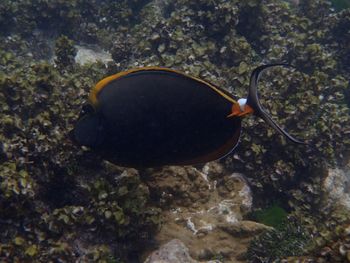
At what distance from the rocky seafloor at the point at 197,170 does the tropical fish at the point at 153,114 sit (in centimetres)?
117

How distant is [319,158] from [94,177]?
3.14m

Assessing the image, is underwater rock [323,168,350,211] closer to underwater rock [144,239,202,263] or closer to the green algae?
the green algae

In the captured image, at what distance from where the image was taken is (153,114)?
8.48 feet

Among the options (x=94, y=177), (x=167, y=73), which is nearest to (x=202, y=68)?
(x=94, y=177)

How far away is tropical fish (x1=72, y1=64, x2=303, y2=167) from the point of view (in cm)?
256

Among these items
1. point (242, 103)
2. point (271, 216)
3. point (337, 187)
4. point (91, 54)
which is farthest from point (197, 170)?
point (91, 54)

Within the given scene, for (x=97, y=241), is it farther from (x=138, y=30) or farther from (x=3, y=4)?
(x=3, y=4)

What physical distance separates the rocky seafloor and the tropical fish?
3.83 ft

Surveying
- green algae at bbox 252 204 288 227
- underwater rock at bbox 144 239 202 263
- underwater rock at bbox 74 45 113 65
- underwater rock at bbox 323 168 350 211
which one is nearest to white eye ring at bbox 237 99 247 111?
underwater rock at bbox 144 239 202 263

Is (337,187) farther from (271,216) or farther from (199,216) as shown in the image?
(199,216)

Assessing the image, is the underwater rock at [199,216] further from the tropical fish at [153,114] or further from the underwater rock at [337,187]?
the underwater rock at [337,187]

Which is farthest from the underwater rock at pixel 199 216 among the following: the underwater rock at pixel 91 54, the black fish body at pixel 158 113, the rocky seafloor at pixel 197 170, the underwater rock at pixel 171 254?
the underwater rock at pixel 91 54

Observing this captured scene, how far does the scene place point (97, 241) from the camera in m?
3.65

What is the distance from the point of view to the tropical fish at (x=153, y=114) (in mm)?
2557
